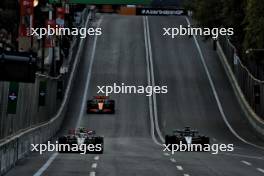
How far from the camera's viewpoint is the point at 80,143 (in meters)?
36.3

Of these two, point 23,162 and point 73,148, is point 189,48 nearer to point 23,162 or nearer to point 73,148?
point 73,148

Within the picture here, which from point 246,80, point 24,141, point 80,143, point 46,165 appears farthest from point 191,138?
point 246,80

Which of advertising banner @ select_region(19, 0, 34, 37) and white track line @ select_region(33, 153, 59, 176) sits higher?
advertising banner @ select_region(19, 0, 34, 37)

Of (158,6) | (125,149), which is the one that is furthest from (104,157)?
(158,6)

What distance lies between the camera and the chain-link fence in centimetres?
6112

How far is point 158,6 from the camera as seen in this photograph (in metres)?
129

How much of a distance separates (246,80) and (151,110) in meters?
9.20

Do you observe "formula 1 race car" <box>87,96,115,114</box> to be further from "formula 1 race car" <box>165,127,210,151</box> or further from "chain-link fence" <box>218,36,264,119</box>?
"formula 1 race car" <box>165,127,210,151</box>

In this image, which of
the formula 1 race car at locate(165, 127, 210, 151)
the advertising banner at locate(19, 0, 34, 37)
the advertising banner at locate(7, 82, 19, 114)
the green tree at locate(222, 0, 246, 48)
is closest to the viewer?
the advertising banner at locate(7, 82, 19, 114)

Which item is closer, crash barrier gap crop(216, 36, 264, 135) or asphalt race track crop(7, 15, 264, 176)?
asphalt race track crop(7, 15, 264, 176)

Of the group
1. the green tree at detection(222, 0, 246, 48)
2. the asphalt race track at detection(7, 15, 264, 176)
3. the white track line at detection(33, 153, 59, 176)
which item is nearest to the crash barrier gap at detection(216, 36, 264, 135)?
the asphalt race track at detection(7, 15, 264, 176)

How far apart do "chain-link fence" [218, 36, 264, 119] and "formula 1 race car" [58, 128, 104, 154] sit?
2644 cm

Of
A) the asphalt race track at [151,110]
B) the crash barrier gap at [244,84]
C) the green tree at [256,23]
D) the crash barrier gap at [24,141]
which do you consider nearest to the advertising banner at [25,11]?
the crash barrier gap at [24,141]

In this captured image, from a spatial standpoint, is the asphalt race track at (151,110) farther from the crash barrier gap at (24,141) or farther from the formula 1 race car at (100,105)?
the formula 1 race car at (100,105)
